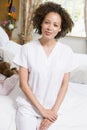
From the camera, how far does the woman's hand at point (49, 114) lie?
53.6 inches

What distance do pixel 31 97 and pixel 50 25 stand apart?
1.34 feet

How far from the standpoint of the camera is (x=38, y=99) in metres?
Result: 1.42

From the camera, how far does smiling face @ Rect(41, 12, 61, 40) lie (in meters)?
1.38

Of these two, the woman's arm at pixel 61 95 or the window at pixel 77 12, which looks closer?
the woman's arm at pixel 61 95

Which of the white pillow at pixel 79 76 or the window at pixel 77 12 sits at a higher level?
the window at pixel 77 12

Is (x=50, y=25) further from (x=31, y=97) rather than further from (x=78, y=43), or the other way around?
(x=78, y=43)

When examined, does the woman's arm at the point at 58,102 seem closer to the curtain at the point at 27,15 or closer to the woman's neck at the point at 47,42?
the woman's neck at the point at 47,42

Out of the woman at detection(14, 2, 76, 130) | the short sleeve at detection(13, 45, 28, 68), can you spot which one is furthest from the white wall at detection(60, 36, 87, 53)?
the short sleeve at detection(13, 45, 28, 68)

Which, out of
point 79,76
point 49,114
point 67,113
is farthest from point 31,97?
point 79,76

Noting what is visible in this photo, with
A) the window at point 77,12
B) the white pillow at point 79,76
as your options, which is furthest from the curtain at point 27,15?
the white pillow at point 79,76

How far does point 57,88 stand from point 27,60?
239 millimetres

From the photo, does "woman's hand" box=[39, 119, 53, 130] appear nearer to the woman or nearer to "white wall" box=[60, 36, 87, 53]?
the woman

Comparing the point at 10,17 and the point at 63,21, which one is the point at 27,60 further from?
the point at 10,17

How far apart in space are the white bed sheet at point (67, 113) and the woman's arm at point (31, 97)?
7 cm
